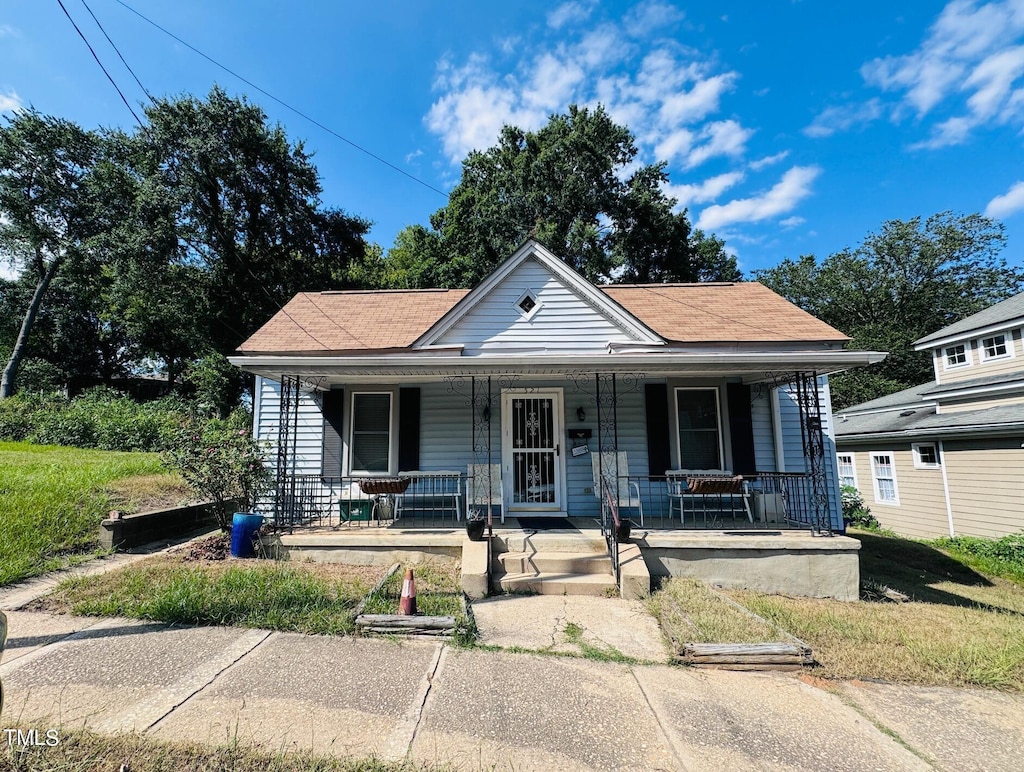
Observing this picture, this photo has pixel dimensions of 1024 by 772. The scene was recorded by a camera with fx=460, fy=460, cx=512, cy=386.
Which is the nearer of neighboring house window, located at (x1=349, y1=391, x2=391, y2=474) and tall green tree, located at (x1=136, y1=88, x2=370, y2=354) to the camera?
neighboring house window, located at (x1=349, y1=391, x2=391, y2=474)

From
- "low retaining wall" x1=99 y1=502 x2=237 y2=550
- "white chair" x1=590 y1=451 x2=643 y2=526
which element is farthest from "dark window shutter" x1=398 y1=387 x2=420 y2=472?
"white chair" x1=590 y1=451 x2=643 y2=526

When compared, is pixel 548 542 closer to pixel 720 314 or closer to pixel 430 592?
pixel 430 592

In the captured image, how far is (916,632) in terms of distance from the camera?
480 centimetres

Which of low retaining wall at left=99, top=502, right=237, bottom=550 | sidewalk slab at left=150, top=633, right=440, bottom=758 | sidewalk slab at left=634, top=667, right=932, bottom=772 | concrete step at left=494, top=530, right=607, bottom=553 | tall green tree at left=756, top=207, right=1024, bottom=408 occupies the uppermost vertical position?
tall green tree at left=756, top=207, right=1024, bottom=408

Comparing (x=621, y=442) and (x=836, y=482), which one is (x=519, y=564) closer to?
(x=621, y=442)

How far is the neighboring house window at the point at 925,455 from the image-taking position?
1317 centimetres

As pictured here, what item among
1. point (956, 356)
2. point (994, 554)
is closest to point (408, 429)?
point (994, 554)

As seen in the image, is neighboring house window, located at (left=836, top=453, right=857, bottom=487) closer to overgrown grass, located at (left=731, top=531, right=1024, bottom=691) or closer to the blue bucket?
overgrown grass, located at (left=731, top=531, right=1024, bottom=691)

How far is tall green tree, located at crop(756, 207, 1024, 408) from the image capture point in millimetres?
27281

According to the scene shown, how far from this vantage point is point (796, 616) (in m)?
5.05

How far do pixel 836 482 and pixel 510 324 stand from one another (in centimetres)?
663

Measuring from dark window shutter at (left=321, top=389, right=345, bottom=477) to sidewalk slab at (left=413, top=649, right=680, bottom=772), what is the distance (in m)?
5.17

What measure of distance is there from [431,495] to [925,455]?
1468 centimetres

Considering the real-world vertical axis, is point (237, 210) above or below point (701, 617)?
above
